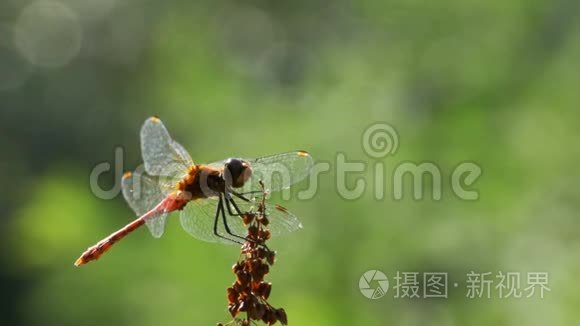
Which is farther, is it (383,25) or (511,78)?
(383,25)

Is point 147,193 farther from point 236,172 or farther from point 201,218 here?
point 236,172

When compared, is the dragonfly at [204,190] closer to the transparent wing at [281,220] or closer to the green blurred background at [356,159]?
the transparent wing at [281,220]

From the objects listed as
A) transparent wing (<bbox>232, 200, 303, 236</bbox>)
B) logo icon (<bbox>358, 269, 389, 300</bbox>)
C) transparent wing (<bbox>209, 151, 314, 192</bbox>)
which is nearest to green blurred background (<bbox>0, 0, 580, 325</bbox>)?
logo icon (<bbox>358, 269, 389, 300</bbox>)

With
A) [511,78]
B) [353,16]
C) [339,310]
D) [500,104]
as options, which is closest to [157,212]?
[339,310]

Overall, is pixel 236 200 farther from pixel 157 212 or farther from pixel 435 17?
pixel 435 17
